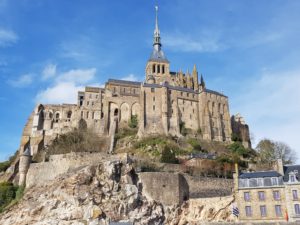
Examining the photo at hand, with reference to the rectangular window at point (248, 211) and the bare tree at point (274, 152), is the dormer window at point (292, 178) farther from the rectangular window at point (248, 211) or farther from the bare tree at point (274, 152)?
the bare tree at point (274, 152)

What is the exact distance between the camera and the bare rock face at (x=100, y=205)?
33625mm

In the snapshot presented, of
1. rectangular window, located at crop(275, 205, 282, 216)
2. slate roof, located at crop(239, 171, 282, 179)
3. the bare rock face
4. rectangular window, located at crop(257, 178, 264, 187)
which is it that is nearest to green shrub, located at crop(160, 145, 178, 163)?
the bare rock face

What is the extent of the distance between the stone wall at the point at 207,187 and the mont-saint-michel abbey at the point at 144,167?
0.10 m

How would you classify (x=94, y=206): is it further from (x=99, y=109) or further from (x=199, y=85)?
(x=199, y=85)

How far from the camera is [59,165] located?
40.0 metres

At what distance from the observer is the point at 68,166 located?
39.7 metres

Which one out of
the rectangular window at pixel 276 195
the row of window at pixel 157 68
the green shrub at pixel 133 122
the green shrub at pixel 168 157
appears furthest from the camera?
the row of window at pixel 157 68

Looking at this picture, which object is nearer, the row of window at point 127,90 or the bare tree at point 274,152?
the bare tree at point 274,152

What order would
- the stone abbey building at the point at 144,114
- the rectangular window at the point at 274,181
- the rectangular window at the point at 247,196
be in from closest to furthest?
the rectangular window at the point at 274,181, the rectangular window at the point at 247,196, the stone abbey building at the point at 144,114

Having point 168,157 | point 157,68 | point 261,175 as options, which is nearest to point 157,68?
point 157,68

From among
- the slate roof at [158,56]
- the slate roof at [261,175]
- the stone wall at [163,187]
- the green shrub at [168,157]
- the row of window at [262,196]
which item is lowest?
the row of window at [262,196]

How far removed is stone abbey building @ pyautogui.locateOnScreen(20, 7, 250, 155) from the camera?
57938 mm

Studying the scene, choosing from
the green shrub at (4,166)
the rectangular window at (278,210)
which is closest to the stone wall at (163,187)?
the rectangular window at (278,210)

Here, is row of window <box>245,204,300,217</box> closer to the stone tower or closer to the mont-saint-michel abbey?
the mont-saint-michel abbey
